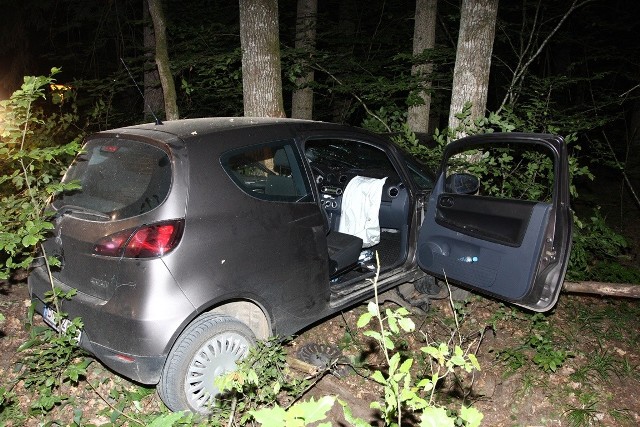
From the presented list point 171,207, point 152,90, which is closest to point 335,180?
point 171,207

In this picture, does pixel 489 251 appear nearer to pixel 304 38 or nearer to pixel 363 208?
pixel 363 208

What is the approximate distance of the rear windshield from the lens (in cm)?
290

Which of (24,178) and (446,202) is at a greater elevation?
(24,178)

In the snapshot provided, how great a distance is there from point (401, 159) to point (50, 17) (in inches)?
419

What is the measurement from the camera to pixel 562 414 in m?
3.62

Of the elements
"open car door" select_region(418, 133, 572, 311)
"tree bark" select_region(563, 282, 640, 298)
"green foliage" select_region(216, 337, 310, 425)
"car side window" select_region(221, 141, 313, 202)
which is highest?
"car side window" select_region(221, 141, 313, 202)

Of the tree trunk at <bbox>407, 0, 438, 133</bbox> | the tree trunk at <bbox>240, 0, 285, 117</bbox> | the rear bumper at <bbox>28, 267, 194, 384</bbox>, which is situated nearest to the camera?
the rear bumper at <bbox>28, 267, 194, 384</bbox>

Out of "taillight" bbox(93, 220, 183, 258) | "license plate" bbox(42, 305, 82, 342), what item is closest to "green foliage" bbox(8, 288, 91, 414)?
"license plate" bbox(42, 305, 82, 342)

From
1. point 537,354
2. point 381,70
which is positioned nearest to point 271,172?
point 537,354

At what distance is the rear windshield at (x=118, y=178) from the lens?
114 inches

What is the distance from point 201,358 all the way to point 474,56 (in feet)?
14.8

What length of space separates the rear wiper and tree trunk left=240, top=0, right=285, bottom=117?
10.1 ft

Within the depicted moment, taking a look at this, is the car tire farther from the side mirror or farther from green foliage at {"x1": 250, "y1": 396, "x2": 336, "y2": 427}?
the side mirror

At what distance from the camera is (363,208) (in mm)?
4719
